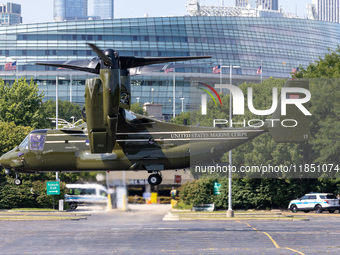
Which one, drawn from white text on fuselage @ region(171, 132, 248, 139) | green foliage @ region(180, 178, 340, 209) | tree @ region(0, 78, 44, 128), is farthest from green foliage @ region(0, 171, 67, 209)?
white text on fuselage @ region(171, 132, 248, 139)

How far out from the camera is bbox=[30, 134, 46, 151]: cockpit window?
3056cm

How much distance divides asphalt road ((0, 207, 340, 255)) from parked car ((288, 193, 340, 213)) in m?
7.26

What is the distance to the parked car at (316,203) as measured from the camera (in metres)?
62.0

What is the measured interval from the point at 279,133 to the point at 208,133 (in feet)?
14.6

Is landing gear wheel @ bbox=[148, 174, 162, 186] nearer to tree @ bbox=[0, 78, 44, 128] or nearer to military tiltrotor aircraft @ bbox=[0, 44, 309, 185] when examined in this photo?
military tiltrotor aircraft @ bbox=[0, 44, 309, 185]

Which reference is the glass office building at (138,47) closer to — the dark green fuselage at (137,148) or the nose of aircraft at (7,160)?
the nose of aircraft at (7,160)

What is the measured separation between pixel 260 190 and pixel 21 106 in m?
38.0

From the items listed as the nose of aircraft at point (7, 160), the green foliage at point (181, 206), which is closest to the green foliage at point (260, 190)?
the green foliage at point (181, 206)

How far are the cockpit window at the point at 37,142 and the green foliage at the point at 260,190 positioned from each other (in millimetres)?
33635

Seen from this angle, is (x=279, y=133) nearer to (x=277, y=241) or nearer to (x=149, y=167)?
(x=149, y=167)

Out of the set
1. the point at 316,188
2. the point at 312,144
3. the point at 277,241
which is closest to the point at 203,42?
the point at 316,188

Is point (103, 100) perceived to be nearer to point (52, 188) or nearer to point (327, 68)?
point (52, 188)

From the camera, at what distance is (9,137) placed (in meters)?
63.0

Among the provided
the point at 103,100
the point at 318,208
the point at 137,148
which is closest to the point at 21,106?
the point at 318,208
